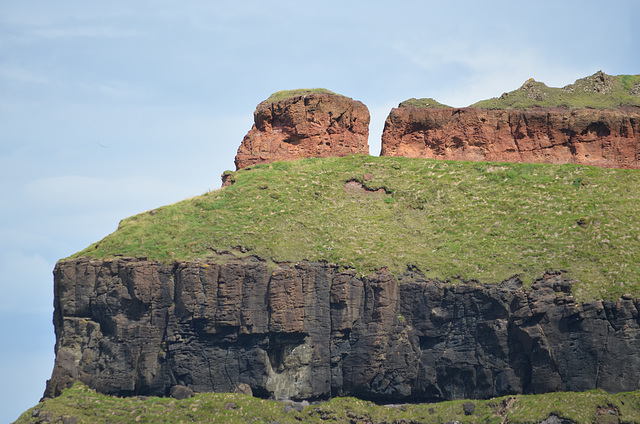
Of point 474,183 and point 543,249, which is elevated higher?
point 474,183

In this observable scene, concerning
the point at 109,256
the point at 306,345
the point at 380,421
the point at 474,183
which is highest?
the point at 474,183

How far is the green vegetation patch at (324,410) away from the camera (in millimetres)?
64375

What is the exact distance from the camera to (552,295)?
69188 mm

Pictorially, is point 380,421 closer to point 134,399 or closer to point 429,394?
point 429,394

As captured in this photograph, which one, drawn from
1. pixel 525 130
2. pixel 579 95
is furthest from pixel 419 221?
pixel 579 95

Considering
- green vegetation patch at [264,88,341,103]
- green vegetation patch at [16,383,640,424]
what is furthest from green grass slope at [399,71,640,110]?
green vegetation patch at [16,383,640,424]

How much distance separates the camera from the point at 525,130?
86250 mm

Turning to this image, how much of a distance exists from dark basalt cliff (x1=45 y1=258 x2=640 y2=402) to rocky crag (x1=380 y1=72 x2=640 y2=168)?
697 inches

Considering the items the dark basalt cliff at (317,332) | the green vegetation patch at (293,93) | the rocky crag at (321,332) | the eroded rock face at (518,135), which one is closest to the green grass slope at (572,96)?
the eroded rock face at (518,135)

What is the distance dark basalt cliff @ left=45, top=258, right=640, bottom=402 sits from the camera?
2672 inches

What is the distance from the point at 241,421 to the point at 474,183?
2555 centimetres

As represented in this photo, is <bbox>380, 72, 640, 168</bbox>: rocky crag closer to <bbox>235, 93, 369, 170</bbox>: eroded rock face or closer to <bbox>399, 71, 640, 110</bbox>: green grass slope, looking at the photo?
<bbox>399, 71, 640, 110</bbox>: green grass slope

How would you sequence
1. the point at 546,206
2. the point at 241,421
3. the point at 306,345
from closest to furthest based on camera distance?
the point at 241,421 < the point at 306,345 < the point at 546,206

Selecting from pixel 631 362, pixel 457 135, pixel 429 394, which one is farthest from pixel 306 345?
pixel 457 135
